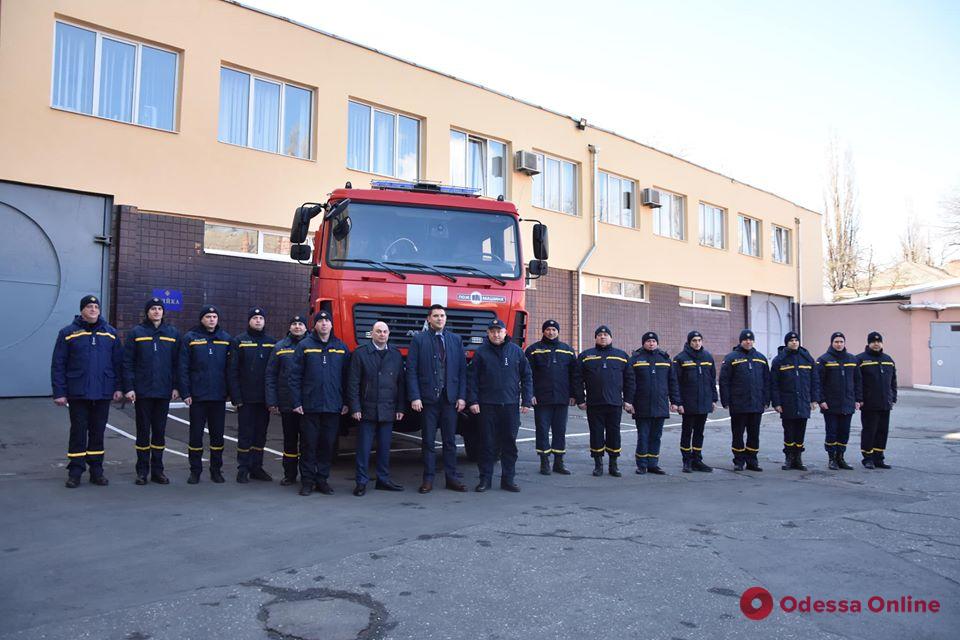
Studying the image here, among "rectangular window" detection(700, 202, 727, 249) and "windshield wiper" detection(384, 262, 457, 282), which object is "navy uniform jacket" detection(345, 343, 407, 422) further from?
"rectangular window" detection(700, 202, 727, 249)

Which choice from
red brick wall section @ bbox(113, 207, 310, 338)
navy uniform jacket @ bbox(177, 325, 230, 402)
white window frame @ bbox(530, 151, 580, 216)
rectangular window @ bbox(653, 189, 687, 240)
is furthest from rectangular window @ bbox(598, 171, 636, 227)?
navy uniform jacket @ bbox(177, 325, 230, 402)

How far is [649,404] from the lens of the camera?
8.80m

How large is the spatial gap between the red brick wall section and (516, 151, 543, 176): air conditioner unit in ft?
19.9

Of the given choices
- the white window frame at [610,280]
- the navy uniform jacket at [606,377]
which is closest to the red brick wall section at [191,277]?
the navy uniform jacket at [606,377]

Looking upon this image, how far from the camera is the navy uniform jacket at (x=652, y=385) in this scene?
881cm

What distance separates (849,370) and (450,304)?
539 cm

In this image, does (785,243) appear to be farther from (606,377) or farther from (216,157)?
(216,157)

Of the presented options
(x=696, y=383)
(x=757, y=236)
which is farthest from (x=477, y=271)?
(x=757, y=236)

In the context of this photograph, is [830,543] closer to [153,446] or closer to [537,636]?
[537,636]

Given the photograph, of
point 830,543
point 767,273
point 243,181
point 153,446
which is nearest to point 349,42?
point 243,181

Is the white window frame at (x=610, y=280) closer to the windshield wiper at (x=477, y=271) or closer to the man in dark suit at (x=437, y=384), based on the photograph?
the windshield wiper at (x=477, y=271)

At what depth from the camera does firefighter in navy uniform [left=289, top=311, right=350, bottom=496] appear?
739 centimetres

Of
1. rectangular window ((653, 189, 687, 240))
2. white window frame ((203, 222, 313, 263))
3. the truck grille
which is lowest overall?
the truck grille

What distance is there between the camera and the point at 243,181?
1291 centimetres
